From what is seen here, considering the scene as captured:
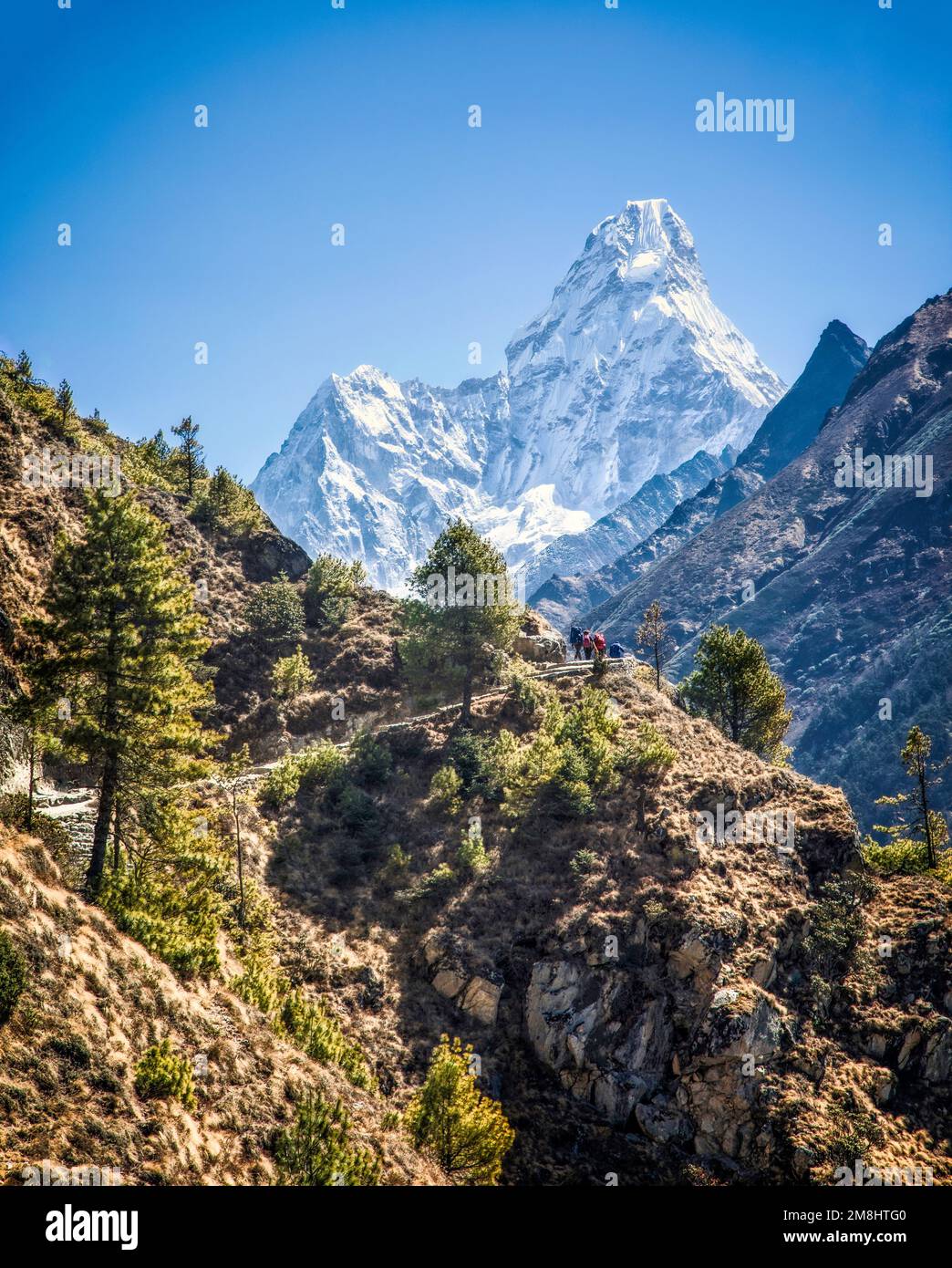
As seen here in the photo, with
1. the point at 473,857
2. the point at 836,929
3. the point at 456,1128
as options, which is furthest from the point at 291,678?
the point at 836,929

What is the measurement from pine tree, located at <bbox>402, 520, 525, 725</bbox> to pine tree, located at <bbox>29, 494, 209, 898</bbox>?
20760 mm

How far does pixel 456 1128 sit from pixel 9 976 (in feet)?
42.6

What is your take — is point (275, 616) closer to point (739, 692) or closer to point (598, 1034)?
point (598, 1034)

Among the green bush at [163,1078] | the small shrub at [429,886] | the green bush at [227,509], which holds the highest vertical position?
the green bush at [227,509]

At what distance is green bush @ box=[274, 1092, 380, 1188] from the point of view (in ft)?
59.1

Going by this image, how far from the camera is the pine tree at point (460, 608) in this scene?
44031mm

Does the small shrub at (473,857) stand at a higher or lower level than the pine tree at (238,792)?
lower

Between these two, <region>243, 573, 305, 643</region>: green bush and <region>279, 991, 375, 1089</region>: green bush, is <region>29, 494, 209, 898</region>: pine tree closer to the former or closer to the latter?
<region>279, 991, 375, 1089</region>: green bush

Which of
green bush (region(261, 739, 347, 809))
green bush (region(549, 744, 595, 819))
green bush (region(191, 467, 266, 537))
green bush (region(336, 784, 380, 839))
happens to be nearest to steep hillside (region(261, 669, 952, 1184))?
green bush (region(336, 784, 380, 839))

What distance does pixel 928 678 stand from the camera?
152 metres

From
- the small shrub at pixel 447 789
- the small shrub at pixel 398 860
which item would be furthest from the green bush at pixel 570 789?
the small shrub at pixel 398 860

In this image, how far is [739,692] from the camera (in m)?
51.8

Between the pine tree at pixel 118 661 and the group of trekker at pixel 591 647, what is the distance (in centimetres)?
2916

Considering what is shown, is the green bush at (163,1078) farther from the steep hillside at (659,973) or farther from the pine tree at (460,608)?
the pine tree at (460,608)
